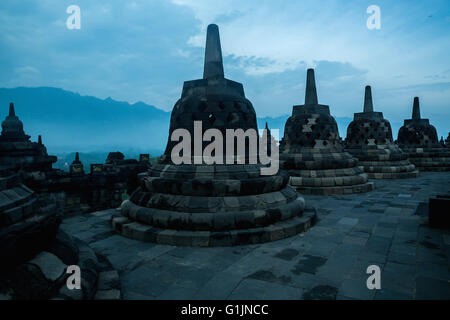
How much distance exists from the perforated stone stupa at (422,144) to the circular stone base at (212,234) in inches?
616

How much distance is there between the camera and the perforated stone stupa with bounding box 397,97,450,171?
16312 mm

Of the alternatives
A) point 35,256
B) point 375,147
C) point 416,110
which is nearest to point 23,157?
point 35,256

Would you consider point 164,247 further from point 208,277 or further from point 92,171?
point 92,171

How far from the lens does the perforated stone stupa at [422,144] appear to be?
16.3 metres

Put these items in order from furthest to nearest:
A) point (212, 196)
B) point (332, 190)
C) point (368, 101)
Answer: point (368, 101)
point (332, 190)
point (212, 196)

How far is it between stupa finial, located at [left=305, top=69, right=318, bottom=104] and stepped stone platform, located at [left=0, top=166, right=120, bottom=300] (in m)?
10.2

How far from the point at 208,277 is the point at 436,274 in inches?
116

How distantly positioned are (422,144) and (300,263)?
17.9 metres

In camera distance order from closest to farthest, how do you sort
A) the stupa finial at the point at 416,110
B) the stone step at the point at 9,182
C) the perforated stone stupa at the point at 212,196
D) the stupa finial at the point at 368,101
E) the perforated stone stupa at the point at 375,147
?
1. the stone step at the point at 9,182
2. the perforated stone stupa at the point at 212,196
3. the perforated stone stupa at the point at 375,147
4. the stupa finial at the point at 368,101
5. the stupa finial at the point at 416,110

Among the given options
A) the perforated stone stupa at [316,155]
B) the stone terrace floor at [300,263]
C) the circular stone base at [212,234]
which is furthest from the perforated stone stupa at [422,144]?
the circular stone base at [212,234]

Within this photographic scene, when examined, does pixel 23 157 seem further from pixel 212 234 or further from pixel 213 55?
pixel 212 234

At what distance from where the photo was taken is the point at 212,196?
207 inches

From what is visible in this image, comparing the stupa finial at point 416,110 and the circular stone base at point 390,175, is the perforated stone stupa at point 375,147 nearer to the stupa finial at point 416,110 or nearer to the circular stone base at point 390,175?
the circular stone base at point 390,175
